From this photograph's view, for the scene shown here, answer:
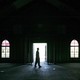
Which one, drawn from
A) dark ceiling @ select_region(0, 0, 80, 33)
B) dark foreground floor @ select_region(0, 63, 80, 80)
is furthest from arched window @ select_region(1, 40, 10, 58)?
dark foreground floor @ select_region(0, 63, 80, 80)

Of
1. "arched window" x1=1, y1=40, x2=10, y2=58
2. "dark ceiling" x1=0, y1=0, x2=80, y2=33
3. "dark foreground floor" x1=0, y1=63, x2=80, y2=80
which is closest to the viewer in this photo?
"dark foreground floor" x1=0, y1=63, x2=80, y2=80

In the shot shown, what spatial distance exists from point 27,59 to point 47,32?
11.3 ft

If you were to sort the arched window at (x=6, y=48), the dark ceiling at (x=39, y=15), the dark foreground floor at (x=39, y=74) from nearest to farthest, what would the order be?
the dark foreground floor at (x=39, y=74) → the dark ceiling at (x=39, y=15) → the arched window at (x=6, y=48)

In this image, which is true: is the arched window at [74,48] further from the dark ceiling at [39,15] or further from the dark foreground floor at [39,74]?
the dark foreground floor at [39,74]

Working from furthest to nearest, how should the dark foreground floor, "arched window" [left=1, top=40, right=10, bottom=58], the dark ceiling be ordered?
"arched window" [left=1, top=40, right=10, bottom=58], the dark ceiling, the dark foreground floor

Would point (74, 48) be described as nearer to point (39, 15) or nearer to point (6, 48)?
point (39, 15)

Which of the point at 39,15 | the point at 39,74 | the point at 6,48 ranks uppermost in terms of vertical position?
the point at 39,15

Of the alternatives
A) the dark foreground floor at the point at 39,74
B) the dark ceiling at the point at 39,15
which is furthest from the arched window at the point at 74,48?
the dark foreground floor at the point at 39,74

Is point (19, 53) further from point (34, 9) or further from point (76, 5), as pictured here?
point (76, 5)

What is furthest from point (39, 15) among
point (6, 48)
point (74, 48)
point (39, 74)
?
point (39, 74)

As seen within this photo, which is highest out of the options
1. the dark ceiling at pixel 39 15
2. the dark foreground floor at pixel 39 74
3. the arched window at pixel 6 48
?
the dark ceiling at pixel 39 15

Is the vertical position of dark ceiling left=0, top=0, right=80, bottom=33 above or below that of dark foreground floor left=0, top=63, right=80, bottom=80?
above

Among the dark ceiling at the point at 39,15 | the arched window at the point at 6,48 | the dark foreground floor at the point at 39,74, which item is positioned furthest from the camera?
the arched window at the point at 6,48

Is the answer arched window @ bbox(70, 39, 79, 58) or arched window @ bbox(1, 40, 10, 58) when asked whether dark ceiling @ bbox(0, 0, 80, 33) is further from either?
arched window @ bbox(1, 40, 10, 58)
